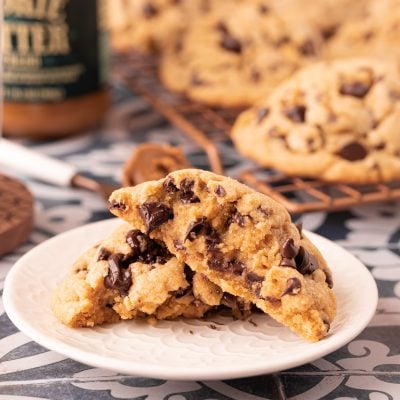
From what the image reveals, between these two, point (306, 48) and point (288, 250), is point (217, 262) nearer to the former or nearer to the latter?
point (288, 250)

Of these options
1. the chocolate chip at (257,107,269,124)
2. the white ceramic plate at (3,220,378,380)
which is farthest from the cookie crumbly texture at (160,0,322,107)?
the white ceramic plate at (3,220,378,380)

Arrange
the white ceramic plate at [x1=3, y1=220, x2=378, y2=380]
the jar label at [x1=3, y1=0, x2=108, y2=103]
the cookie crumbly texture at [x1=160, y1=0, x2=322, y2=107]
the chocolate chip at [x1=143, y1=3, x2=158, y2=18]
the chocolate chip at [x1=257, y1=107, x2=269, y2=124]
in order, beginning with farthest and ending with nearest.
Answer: the chocolate chip at [x1=143, y1=3, x2=158, y2=18], the cookie crumbly texture at [x1=160, y1=0, x2=322, y2=107], the jar label at [x1=3, y1=0, x2=108, y2=103], the chocolate chip at [x1=257, y1=107, x2=269, y2=124], the white ceramic plate at [x1=3, y1=220, x2=378, y2=380]

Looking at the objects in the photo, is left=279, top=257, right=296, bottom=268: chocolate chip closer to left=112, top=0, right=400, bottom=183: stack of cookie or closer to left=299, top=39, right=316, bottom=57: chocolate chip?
left=112, top=0, right=400, bottom=183: stack of cookie

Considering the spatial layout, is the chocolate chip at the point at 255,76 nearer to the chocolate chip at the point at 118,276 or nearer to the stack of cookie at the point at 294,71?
the stack of cookie at the point at 294,71

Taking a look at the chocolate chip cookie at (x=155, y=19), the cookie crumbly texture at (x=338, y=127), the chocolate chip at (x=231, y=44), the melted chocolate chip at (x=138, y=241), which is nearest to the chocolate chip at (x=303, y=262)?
the melted chocolate chip at (x=138, y=241)

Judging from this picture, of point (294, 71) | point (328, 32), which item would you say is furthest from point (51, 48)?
point (328, 32)

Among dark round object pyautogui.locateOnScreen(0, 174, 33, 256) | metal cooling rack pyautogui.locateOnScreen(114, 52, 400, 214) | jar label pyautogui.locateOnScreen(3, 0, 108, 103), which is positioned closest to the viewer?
dark round object pyautogui.locateOnScreen(0, 174, 33, 256)
